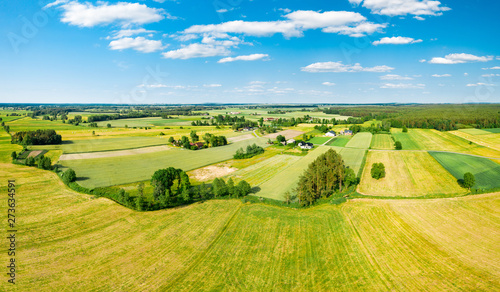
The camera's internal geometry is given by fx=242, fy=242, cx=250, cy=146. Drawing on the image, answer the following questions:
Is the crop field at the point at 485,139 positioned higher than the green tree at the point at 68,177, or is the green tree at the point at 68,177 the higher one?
the crop field at the point at 485,139

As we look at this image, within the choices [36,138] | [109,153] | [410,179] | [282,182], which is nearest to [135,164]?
[109,153]

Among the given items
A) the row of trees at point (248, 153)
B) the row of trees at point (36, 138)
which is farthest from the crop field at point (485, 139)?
the row of trees at point (36, 138)

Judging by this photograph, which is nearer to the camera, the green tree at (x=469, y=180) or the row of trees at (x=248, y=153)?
the green tree at (x=469, y=180)

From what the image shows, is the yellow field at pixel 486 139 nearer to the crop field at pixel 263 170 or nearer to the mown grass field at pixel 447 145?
the mown grass field at pixel 447 145

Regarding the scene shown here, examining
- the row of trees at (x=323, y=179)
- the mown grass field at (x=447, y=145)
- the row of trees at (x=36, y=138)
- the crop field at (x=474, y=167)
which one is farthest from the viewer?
the row of trees at (x=36, y=138)

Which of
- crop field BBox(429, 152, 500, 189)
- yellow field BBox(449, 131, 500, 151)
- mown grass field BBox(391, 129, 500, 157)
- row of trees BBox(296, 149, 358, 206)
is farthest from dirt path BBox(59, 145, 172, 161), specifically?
yellow field BBox(449, 131, 500, 151)

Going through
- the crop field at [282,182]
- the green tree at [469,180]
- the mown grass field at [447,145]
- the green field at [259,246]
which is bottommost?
the green field at [259,246]

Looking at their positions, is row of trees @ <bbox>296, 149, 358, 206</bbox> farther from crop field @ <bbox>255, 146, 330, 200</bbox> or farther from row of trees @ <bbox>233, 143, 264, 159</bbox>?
row of trees @ <bbox>233, 143, 264, 159</bbox>
